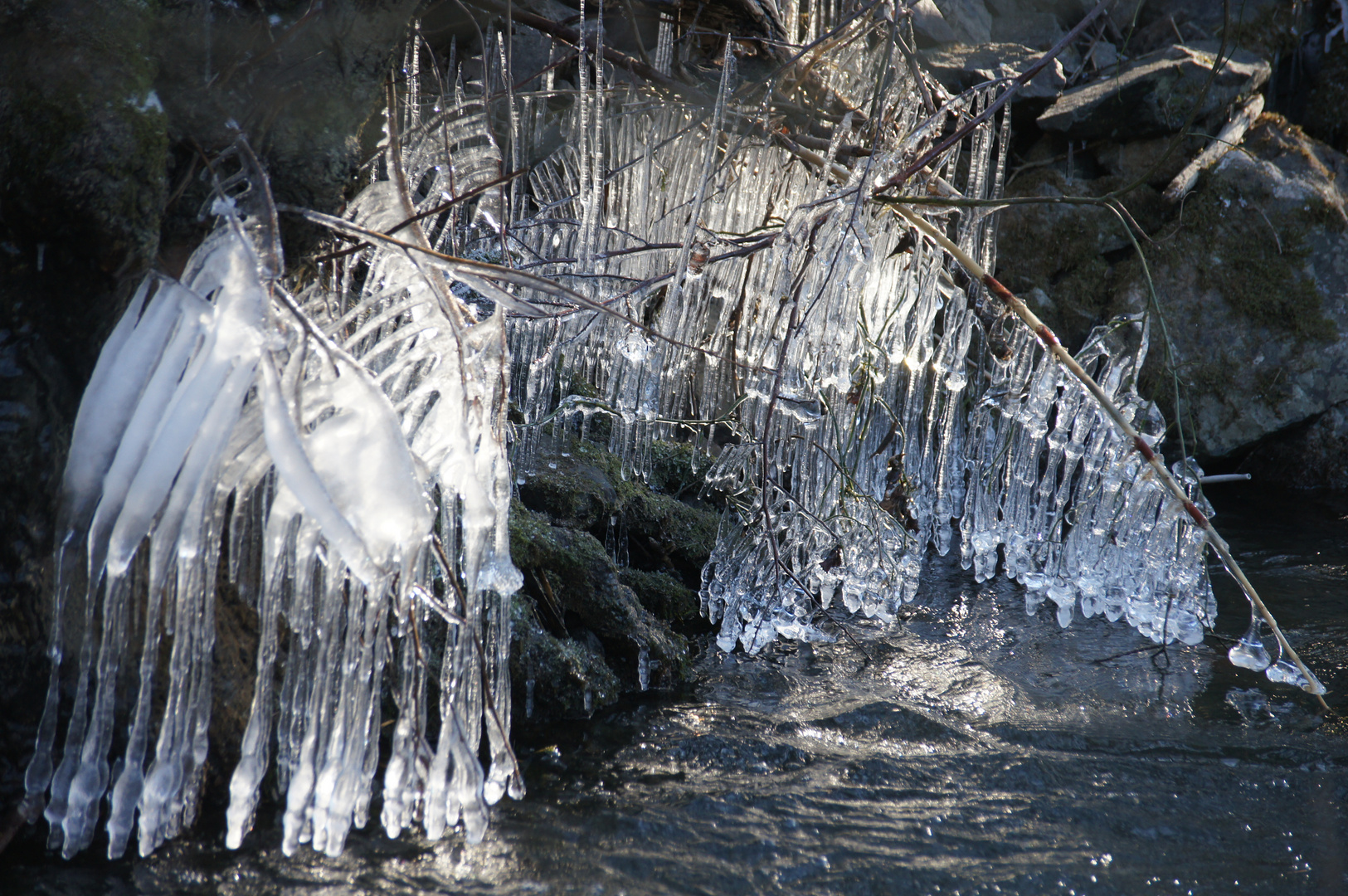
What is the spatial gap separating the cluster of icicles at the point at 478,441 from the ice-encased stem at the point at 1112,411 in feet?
0.61

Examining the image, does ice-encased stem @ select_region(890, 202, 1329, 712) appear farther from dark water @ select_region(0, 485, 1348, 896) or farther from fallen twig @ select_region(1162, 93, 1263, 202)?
fallen twig @ select_region(1162, 93, 1263, 202)

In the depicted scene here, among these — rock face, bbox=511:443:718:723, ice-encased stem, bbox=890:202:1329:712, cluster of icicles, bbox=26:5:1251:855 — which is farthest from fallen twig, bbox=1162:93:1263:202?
ice-encased stem, bbox=890:202:1329:712

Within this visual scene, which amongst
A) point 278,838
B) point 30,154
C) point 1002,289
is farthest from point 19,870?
point 1002,289

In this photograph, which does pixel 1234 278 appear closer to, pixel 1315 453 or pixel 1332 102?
pixel 1315 453

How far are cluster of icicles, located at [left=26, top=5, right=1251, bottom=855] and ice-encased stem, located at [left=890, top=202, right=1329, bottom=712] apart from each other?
186 mm

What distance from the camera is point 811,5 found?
3.08 metres

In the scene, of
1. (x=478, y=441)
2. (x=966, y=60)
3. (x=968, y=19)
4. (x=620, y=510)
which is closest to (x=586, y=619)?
(x=620, y=510)

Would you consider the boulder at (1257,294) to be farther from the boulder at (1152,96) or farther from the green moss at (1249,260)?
the boulder at (1152,96)

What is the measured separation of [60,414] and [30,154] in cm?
54

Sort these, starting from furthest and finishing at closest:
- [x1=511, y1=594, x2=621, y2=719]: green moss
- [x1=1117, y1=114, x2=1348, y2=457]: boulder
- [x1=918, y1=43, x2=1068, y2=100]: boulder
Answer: [x1=1117, y1=114, x2=1348, y2=457]: boulder < [x1=918, y1=43, x2=1068, y2=100]: boulder < [x1=511, y1=594, x2=621, y2=719]: green moss

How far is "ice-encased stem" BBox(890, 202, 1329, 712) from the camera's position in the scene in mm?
2867

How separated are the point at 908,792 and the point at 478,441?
1.75m

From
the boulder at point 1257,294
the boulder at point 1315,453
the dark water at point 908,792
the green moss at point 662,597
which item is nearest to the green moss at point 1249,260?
the boulder at point 1257,294

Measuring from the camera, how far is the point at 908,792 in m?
2.72
